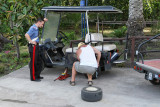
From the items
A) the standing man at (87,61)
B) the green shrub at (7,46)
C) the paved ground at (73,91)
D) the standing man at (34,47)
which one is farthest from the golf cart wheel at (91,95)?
the green shrub at (7,46)

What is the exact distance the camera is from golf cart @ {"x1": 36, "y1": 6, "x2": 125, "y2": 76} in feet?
18.7

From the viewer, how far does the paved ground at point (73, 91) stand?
430 cm

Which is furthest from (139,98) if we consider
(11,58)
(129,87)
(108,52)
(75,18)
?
(75,18)

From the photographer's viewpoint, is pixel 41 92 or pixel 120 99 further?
pixel 41 92

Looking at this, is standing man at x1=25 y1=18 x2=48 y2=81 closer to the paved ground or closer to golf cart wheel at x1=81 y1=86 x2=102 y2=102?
the paved ground

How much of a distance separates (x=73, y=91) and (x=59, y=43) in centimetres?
232

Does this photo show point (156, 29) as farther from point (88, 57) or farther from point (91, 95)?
point (91, 95)

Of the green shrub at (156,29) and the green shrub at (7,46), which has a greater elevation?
the green shrub at (156,29)

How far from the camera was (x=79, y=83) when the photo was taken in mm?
5594

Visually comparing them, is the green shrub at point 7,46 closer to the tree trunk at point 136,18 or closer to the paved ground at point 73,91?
the paved ground at point 73,91

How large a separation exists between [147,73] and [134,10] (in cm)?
417

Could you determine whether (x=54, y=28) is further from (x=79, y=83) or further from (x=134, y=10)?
(x=134, y=10)

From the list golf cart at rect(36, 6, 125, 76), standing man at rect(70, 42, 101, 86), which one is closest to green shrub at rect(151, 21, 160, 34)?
golf cart at rect(36, 6, 125, 76)

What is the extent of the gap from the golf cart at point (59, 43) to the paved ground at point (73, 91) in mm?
469
